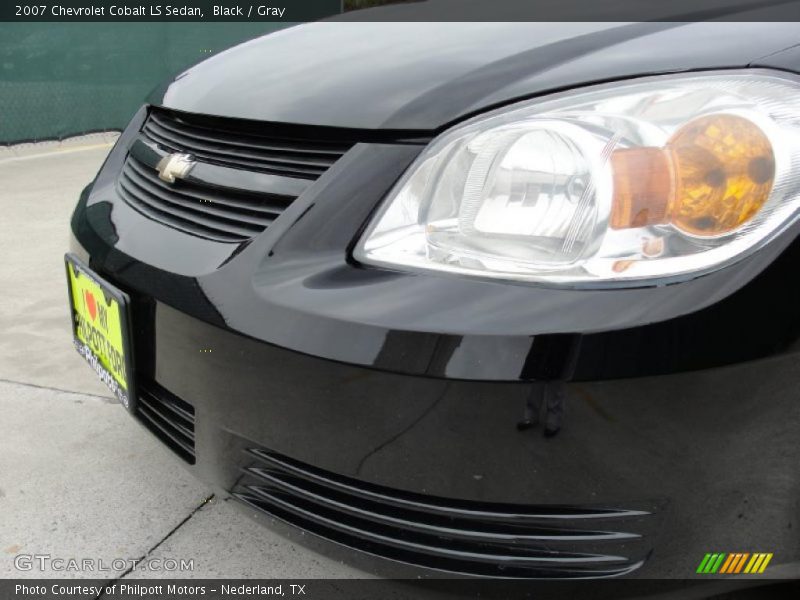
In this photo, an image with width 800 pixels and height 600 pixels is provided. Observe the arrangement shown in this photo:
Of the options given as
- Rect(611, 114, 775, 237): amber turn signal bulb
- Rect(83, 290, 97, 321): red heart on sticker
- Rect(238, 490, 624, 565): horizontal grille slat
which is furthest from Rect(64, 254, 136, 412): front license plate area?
Rect(611, 114, 775, 237): amber turn signal bulb

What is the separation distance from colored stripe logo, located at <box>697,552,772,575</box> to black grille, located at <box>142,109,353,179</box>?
82cm

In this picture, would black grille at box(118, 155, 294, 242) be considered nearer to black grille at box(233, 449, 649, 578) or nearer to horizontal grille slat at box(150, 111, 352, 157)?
horizontal grille slat at box(150, 111, 352, 157)

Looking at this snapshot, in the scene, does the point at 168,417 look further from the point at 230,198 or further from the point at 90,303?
the point at 230,198

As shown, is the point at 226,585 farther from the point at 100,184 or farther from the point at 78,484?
the point at 100,184

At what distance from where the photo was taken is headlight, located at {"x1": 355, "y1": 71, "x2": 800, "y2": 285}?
3.28 ft

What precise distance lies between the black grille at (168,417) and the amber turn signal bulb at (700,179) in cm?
83

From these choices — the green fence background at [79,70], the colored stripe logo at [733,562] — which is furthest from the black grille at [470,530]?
the green fence background at [79,70]

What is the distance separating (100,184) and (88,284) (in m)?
0.32

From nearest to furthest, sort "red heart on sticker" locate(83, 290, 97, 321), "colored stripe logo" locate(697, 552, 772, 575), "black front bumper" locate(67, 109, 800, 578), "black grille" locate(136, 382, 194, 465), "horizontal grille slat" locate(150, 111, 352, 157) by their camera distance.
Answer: "black front bumper" locate(67, 109, 800, 578) → "colored stripe logo" locate(697, 552, 772, 575) → "horizontal grille slat" locate(150, 111, 352, 157) → "black grille" locate(136, 382, 194, 465) → "red heart on sticker" locate(83, 290, 97, 321)

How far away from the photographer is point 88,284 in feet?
5.26

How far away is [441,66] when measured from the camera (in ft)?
4.30

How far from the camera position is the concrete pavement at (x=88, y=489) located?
1.70m

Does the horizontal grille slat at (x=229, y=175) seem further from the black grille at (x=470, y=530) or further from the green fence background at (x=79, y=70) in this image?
the green fence background at (x=79, y=70)

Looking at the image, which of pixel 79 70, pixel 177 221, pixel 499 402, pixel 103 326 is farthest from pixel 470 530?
pixel 79 70
